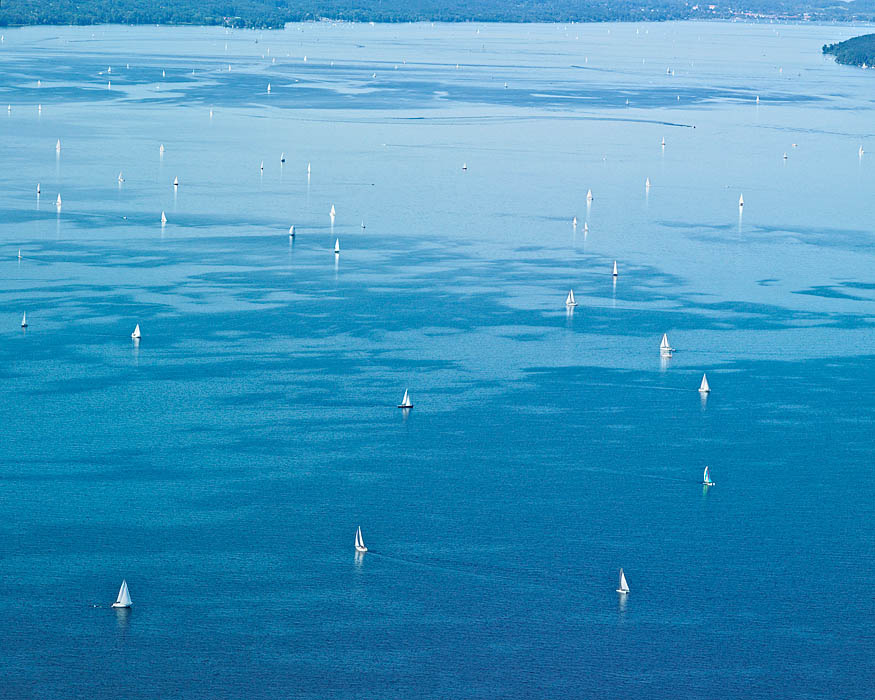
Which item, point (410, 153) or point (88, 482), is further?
point (410, 153)

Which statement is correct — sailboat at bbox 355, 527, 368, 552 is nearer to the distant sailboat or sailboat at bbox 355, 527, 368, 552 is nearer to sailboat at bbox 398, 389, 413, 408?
sailboat at bbox 398, 389, 413, 408

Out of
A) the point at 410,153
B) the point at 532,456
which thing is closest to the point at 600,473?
the point at 532,456

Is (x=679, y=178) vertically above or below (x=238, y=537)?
above

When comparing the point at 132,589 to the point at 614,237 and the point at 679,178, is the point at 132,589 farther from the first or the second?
the point at 679,178

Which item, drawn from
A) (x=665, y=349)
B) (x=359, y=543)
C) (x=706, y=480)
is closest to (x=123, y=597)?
(x=359, y=543)

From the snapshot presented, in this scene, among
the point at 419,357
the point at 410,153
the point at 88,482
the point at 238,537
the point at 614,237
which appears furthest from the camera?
the point at 410,153

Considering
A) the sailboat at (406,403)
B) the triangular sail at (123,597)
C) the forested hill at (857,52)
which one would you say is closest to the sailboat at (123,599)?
the triangular sail at (123,597)

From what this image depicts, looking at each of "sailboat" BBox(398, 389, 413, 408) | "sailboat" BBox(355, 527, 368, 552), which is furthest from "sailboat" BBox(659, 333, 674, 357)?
"sailboat" BBox(355, 527, 368, 552)

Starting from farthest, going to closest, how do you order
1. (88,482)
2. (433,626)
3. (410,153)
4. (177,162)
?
1. (410,153)
2. (177,162)
3. (88,482)
4. (433,626)

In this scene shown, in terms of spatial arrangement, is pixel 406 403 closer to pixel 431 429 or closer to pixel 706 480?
pixel 431 429
